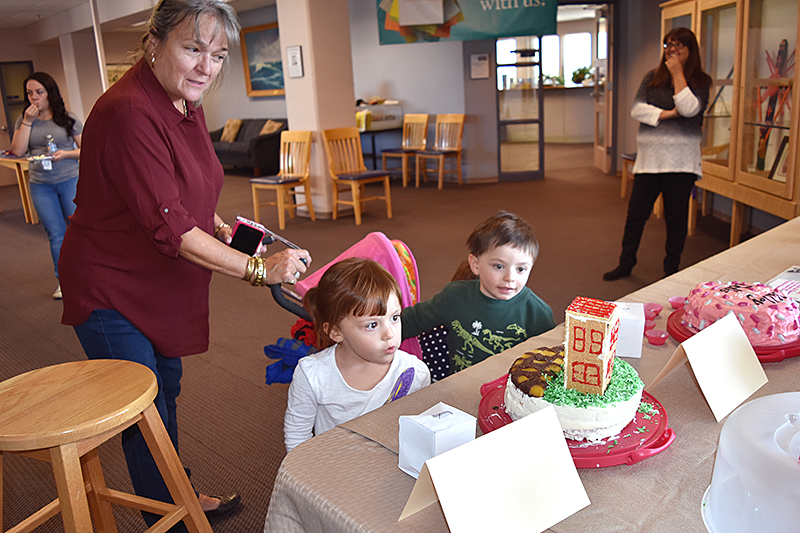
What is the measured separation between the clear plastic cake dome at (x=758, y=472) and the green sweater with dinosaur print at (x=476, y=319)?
0.90 metres

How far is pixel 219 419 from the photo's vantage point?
2521mm

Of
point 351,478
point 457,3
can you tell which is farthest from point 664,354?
point 457,3

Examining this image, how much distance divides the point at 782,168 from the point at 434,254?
2396 mm

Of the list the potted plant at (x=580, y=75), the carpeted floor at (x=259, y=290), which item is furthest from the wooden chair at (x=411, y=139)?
the potted plant at (x=580, y=75)

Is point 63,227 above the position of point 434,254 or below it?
above

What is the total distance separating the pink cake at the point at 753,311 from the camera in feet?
3.94

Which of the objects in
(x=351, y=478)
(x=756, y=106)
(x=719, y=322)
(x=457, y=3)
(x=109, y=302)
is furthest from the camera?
(x=457, y=3)

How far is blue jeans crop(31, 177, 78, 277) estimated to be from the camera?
162 inches

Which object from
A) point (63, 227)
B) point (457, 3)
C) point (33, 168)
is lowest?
point (63, 227)

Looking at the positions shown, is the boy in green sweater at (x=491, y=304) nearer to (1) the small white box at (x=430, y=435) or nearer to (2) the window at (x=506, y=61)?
(1) the small white box at (x=430, y=435)

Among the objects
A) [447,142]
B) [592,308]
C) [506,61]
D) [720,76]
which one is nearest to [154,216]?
[592,308]

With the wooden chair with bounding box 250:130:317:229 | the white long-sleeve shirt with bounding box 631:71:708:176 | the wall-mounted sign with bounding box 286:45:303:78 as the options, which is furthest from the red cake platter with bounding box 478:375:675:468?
the wall-mounted sign with bounding box 286:45:303:78

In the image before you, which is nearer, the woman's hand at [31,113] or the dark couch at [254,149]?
the woman's hand at [31,113]

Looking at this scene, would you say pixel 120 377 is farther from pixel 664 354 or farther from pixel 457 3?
pixel 457 3
